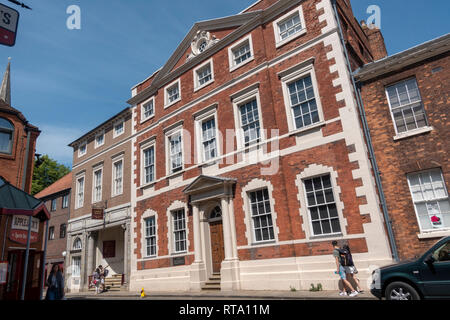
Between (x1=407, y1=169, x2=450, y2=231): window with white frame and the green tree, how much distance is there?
135 ft

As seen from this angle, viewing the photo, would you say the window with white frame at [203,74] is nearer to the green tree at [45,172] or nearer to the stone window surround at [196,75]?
the stone window surround at [196,75]

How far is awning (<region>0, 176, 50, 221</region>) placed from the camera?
9929 millimetres

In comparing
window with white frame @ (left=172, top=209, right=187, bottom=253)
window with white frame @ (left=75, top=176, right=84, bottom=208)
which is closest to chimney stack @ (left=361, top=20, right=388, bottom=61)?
window with white frame @ (left=172, top=209, right=187, bottom=253)

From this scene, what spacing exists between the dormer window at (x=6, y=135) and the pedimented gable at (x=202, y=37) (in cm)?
870

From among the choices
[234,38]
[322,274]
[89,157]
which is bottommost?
[322,274]

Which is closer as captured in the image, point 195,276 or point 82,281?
point 195,276

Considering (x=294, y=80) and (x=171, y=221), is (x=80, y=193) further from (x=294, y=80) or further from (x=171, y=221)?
(x=294, y=80)

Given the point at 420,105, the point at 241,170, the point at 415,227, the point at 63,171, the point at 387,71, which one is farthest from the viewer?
the point at 63,171

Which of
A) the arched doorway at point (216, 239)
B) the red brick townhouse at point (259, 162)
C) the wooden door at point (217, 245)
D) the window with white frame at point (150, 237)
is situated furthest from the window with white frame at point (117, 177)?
the wooden door at point (217, 245)

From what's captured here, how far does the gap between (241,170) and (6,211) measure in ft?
29.2

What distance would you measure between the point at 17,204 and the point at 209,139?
8.81 meters

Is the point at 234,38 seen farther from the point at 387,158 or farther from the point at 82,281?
the point at 82,281

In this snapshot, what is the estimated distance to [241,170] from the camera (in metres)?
14.2

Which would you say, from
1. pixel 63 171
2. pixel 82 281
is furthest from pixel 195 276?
pixel 63 171
